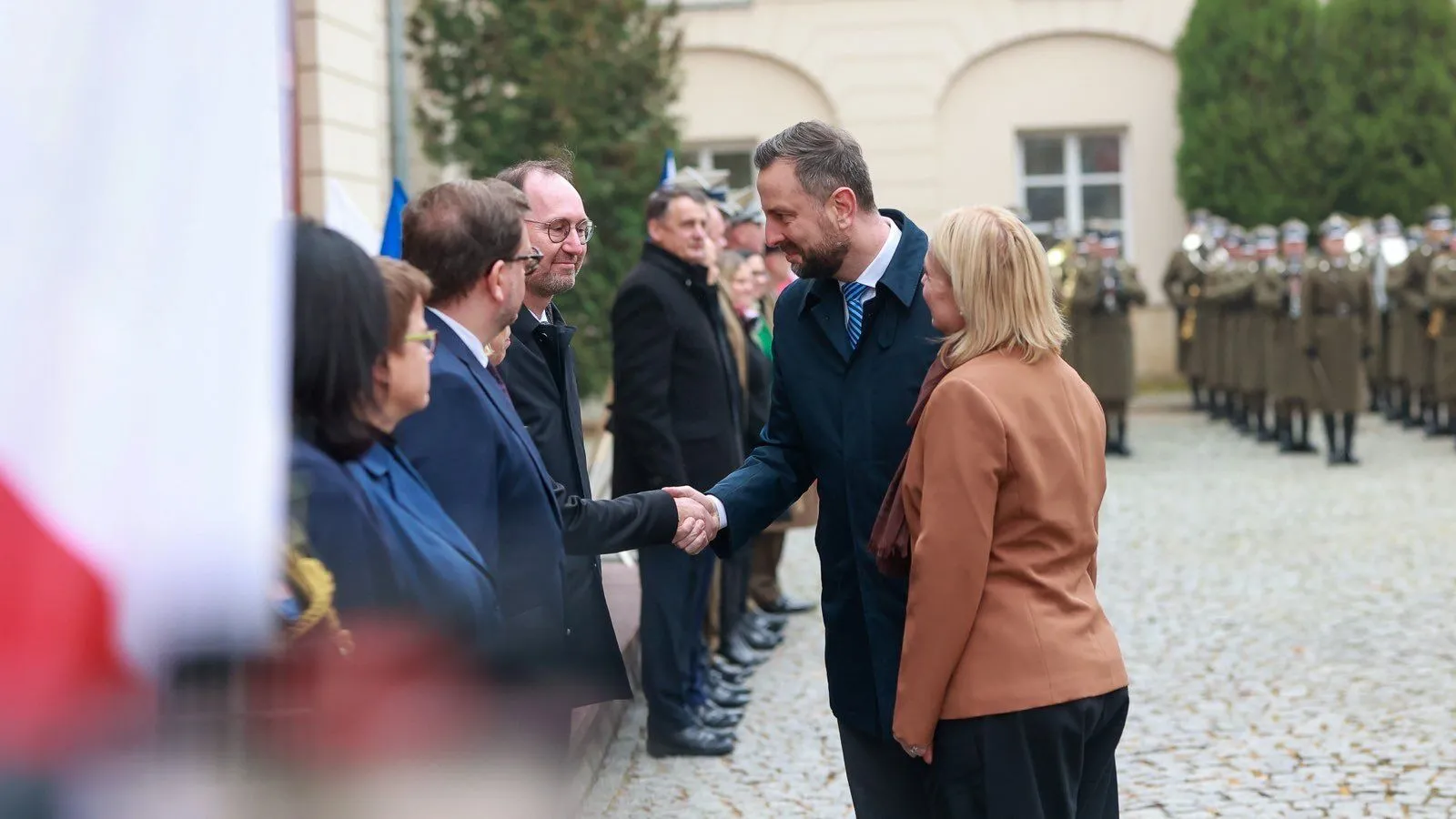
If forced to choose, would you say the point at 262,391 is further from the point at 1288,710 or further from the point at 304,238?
the point at 1288,710

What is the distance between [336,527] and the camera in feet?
6.44

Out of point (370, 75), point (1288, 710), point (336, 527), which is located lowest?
point (1288, 710)

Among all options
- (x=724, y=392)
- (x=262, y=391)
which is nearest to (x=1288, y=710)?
(x=724, y=392)

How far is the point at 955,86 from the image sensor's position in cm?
2388

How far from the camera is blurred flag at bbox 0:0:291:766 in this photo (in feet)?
4.01

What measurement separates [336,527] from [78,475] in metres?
0.70

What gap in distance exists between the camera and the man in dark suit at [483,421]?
9.03 ft

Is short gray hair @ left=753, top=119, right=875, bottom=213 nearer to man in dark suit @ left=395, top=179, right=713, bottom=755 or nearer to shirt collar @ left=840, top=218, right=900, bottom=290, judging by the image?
shirt collar @ left=840, top=218, right=900, bottom=290

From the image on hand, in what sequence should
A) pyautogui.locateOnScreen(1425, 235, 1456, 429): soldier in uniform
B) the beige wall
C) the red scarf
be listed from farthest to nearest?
A: 1. pyautogui.locateOnScreen(1425, 235, 1456, 429): soldier in uniform
2. the beige wall
3. the red scarf

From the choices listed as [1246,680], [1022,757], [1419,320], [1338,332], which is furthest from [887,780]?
[1419,320]

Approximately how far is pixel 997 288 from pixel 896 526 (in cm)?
43

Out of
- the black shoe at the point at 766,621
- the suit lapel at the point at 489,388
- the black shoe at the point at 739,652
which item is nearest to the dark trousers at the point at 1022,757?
the suit lapel at the point at 489,388

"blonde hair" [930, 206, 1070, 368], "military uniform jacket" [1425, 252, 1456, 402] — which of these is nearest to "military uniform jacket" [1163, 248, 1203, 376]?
"military uniform jacket" [1425, 252, 1456, 402]

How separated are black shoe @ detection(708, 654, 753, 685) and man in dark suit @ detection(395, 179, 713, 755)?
417 centimetres
